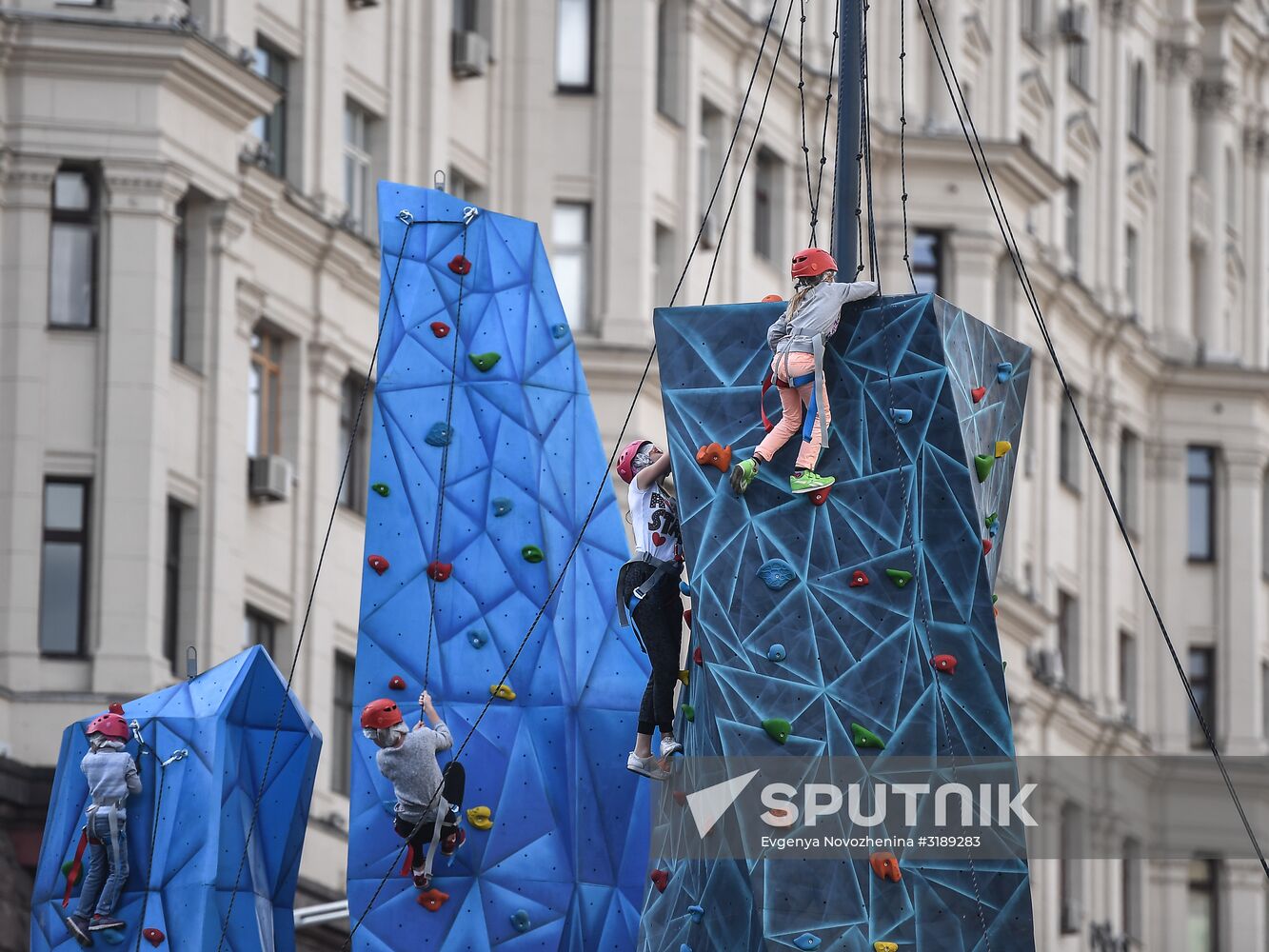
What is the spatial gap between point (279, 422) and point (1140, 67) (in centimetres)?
2903

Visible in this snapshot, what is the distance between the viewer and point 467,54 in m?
52.6

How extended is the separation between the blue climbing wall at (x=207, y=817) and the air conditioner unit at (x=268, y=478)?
15.3 m

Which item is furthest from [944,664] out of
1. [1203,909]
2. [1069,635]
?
[1203,909]

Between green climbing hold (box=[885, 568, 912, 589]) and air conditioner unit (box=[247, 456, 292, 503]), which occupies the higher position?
air conditioner unit (box=[247, 456, 292, 503])

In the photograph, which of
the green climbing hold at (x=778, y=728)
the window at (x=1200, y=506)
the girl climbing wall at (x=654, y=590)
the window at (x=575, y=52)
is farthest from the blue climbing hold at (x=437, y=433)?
the window at (x=1200, y=506)

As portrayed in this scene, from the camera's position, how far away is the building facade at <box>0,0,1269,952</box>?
44.8m

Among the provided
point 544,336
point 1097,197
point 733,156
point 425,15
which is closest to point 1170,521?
point 1097,197

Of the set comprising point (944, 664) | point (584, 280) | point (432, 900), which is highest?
point (584, 280)

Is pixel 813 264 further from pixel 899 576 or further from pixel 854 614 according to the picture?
pixel 854 614

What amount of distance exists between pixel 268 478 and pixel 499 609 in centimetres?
1610

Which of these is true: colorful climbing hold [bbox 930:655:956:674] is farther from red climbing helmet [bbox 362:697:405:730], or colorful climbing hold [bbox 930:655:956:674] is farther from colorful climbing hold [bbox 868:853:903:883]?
red climbing helmet [bbox 362:697:405:730]

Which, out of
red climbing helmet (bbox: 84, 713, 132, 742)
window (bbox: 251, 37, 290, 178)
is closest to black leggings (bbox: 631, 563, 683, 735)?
red climbing helmet (bbox: 84, 713, 132, 742)

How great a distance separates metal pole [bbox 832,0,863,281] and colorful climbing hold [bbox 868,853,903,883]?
4.19 meters

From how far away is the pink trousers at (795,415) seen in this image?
29109 mm
